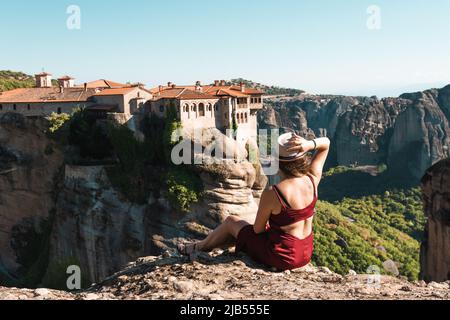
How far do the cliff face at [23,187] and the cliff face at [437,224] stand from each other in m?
25.7

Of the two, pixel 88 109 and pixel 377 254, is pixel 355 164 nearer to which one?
pixel 377 254

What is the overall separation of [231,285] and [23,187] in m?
36.7

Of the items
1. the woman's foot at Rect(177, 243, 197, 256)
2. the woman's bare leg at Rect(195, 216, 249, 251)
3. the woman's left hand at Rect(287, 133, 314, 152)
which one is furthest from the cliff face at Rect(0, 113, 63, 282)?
the woman's left hand at Rect(287, 133, 314, 152)

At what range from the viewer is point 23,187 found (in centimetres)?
3984

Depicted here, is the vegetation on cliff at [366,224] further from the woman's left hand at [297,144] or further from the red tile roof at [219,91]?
the woman's left hand at [297,144]

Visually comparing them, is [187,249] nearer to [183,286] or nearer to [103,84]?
[183,286]

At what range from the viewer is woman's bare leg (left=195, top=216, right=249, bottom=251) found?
7604 mm

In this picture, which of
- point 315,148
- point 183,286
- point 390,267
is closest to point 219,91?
point 390,267

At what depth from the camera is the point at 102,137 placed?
36969 mm

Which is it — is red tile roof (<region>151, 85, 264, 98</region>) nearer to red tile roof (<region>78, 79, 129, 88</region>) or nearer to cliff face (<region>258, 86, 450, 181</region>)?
red tile roof (<region>78, 79, 129, 88</region>)

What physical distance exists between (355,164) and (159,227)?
75.3 meters

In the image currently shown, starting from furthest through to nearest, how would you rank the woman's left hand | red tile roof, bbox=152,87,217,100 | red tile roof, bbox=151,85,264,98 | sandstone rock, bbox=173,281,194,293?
1. red tile roof, bbox=151,85,264,98
2. red tile roof, bbox=152,87,217,100
3. the woman's left hand
4. sandstone rock, bbox=173,281,194,293

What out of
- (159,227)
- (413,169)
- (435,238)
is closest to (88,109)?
(159,227)

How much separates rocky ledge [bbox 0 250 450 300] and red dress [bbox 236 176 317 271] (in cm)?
15
